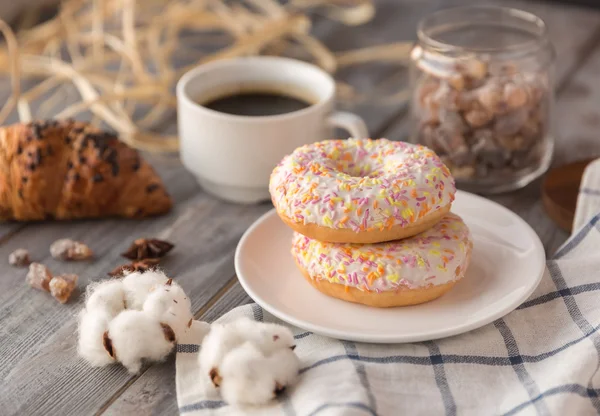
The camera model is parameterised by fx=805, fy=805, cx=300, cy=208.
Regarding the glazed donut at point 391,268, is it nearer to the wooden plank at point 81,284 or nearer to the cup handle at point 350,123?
the wooden plank at point 81,284

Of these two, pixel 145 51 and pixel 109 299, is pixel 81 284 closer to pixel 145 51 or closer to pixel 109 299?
pixel 109 299

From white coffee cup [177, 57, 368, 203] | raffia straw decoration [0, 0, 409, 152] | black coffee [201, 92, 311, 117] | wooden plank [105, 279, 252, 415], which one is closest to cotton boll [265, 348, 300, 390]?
wooden plank [105, 279, 252, 415]

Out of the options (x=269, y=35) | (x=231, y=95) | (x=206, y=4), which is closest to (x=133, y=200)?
(x=231, y=95)

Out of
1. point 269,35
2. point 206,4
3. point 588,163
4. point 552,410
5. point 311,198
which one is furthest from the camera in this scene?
point 206,4

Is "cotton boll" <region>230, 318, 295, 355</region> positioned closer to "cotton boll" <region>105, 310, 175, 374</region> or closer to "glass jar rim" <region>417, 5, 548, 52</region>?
"cotton boll" <region>105, 310, 175, 374</region>

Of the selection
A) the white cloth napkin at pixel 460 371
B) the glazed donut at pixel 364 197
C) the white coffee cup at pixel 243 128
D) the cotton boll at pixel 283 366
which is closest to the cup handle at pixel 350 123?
the white coffee cup at pixel 243 128

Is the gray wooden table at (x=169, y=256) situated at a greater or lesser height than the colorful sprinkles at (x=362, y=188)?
lesser

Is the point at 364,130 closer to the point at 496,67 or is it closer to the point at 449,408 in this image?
the point at 496,67
